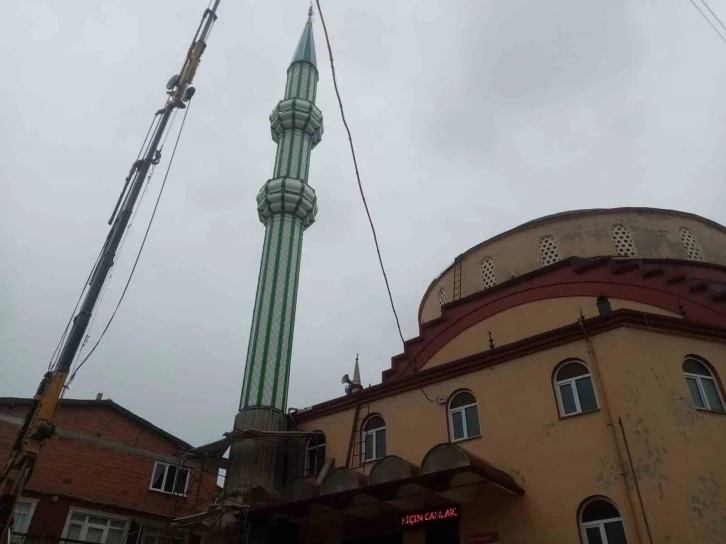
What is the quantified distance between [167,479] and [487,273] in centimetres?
1280

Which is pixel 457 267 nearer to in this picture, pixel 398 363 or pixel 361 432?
pixel 398 363

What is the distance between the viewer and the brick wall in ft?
57.9

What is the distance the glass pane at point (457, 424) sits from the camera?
513 inches

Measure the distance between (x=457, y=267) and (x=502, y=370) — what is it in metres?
7.15

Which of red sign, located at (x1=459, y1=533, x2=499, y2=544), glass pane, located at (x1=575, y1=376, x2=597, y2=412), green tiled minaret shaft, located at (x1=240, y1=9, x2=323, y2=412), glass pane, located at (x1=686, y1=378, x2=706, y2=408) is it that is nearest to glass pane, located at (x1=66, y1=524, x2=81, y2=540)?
green tiled minaret shaft, located at (x1=240, y1=9, x2=323, y2=412)

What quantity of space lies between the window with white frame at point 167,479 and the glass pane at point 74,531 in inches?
106

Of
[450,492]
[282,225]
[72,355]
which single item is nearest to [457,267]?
[282,225]

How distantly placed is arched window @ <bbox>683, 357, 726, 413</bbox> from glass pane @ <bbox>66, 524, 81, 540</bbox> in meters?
16.6

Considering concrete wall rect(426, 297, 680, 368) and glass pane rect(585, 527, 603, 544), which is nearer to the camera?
glass pane rect(585, 527, 603, 544)

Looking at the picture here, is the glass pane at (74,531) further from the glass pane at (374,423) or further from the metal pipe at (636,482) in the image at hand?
the metal pipe at (636,482)

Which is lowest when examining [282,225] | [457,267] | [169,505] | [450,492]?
[450,492]

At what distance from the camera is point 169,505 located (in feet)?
65.6

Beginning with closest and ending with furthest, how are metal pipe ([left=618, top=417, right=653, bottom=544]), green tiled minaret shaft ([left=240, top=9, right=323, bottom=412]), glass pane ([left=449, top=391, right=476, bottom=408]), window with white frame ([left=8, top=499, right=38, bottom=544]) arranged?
metal pipe ([left=618, top=417, right=653, bottom=544]) < glass pane ([left=449, top=391, right=476, bottom=408]) < window with white frame ([left=8, top=499, right=38, bottom=544]) < green tiled minaret shaft ([left=240, top=9, right=323, bottom=412])

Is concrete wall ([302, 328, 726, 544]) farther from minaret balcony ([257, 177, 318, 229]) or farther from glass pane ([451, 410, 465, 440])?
minaret balcony ([257, 177, 318, 229])
